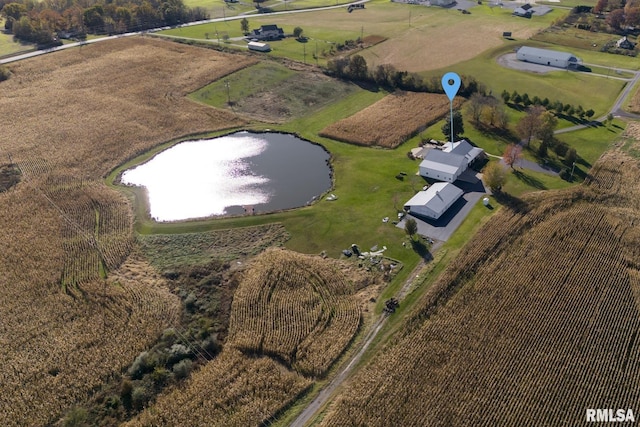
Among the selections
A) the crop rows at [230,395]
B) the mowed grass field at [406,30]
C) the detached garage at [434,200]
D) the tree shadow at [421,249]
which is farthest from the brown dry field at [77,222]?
the detached garage at [434,200]

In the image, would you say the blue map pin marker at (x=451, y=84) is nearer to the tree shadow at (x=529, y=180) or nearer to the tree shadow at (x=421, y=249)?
the tree shadow at (x=529, y=180)

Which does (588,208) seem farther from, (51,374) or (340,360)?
(51,374)

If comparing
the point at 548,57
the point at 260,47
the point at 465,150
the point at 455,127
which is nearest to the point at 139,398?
the point at 465,150

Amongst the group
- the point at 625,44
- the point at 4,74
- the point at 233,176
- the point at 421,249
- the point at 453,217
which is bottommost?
the point at 421,249

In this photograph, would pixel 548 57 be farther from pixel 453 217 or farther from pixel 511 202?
pixel 453 217

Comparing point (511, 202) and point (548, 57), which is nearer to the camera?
point (511, 202)

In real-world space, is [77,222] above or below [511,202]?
above

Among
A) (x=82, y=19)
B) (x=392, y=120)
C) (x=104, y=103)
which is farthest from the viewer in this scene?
(x=82, y=19)
